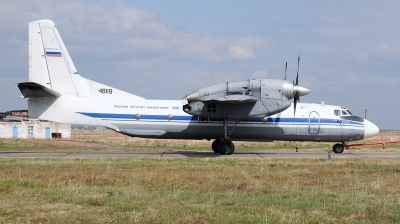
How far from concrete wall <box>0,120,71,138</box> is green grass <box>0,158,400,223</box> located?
42.0 metres

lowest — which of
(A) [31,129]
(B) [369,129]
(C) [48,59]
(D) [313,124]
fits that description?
(A) [31,129]

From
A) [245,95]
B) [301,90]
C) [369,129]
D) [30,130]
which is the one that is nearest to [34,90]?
[245,95]

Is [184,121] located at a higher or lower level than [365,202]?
higher

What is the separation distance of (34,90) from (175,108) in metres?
8.60

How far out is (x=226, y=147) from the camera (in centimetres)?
2831

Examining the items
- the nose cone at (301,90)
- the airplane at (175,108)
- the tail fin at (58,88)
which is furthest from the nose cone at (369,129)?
the tail fin at (58,88)

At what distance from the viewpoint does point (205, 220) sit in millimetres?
9578

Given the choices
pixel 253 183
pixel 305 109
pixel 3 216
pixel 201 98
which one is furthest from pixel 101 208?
pixel 305 109

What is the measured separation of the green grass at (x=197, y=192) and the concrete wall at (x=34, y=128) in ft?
138

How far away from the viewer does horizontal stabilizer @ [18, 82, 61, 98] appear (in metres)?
25.5

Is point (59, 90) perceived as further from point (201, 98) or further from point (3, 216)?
point (3, 216)

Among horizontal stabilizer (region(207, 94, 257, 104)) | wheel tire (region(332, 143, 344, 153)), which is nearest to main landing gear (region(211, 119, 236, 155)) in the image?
horizontal stabilizer (region(207, 94, 257, 104))

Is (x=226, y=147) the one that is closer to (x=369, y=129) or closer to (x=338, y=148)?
(x=338, y=148)

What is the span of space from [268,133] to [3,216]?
2131 cm
